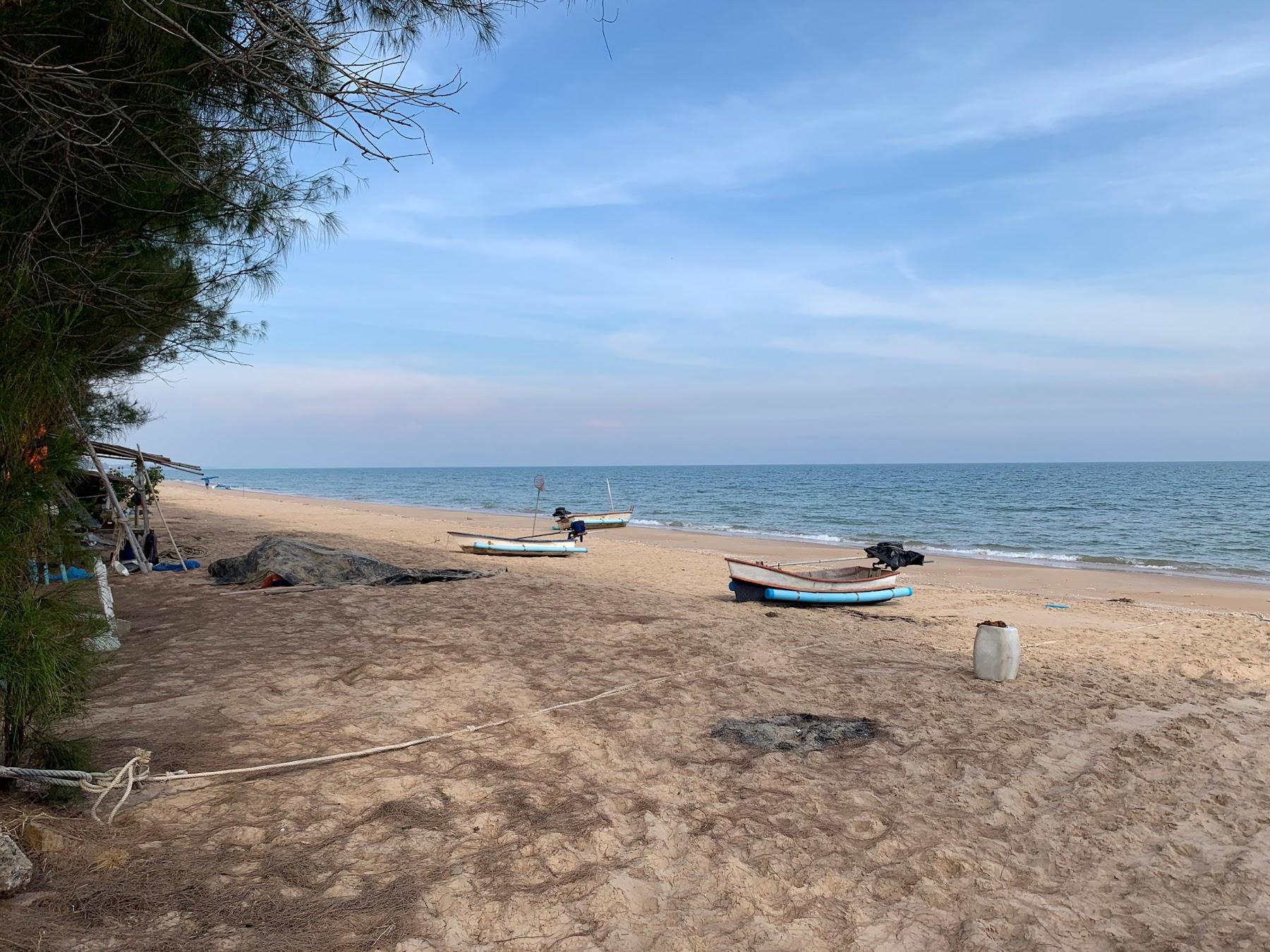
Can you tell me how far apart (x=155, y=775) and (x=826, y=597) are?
8.20m

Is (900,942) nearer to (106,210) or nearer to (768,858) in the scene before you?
(768,858)

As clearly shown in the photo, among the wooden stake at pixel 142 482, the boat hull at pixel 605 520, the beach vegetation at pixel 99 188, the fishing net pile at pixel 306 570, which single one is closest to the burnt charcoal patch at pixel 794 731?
Result: the beach vegetation at pixel 99 188

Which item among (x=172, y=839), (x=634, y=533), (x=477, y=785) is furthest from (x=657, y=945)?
(x=634, y=533)

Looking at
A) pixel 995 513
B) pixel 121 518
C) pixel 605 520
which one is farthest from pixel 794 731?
pixel 995 513

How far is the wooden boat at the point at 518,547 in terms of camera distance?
16.8 metres

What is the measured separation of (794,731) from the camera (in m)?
5.12

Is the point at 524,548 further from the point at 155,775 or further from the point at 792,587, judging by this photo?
the point at 155,775

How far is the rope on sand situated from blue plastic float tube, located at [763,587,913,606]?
15.6 feet

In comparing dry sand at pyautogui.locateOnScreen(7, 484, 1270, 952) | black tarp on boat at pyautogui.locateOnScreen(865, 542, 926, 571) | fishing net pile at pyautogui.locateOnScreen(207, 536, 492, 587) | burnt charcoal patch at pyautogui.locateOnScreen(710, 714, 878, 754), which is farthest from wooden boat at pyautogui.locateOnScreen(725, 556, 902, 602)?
burnt charcoal patch at pyautogui.locateOnScreen(710, 714, 878, 754)

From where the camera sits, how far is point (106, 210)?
4.18 m

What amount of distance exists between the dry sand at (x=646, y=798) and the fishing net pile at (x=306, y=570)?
1244 millimetres

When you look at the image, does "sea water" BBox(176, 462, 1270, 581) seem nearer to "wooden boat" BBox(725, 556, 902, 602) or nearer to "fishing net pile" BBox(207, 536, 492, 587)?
"wooden boat" BBox(725, 556, 902, 602)

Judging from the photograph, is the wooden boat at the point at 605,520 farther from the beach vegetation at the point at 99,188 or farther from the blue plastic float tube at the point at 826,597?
the beach vegetation at the point at 99,188

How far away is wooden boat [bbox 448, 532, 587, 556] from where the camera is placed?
16.8 m
